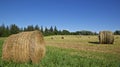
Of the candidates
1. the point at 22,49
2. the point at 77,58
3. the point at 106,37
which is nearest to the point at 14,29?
the point at 106,37

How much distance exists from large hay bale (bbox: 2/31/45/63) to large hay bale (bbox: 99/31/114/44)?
2011cm

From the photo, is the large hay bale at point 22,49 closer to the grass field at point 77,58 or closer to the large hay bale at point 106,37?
the grass field at point 77,58

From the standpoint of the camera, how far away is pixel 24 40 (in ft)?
32.6

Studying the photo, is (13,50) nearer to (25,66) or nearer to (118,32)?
(25,66)

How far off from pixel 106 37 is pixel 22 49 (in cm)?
2131

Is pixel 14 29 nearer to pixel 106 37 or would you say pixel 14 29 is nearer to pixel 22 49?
pixel 106 37

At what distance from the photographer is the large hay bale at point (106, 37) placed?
29.0 metres

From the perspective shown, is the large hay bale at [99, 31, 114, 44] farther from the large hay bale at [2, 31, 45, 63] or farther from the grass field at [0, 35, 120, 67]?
the large hay bale at [2, 31, 45, 63]

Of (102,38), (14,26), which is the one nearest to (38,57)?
(102,38)

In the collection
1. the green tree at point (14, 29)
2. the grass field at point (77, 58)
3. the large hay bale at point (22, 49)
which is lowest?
the grass field at point (77, 58)

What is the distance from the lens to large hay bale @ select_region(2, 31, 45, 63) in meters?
9.70

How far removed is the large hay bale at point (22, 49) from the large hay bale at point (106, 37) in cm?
2011

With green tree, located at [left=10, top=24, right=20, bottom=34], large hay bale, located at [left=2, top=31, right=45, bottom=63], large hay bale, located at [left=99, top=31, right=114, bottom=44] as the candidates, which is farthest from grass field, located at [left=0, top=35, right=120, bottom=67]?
green tree, located at [left=10, top=24, right=20, bottom=34]

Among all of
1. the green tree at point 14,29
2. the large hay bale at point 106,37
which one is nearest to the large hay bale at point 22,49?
the large hay bale at point 106,37
